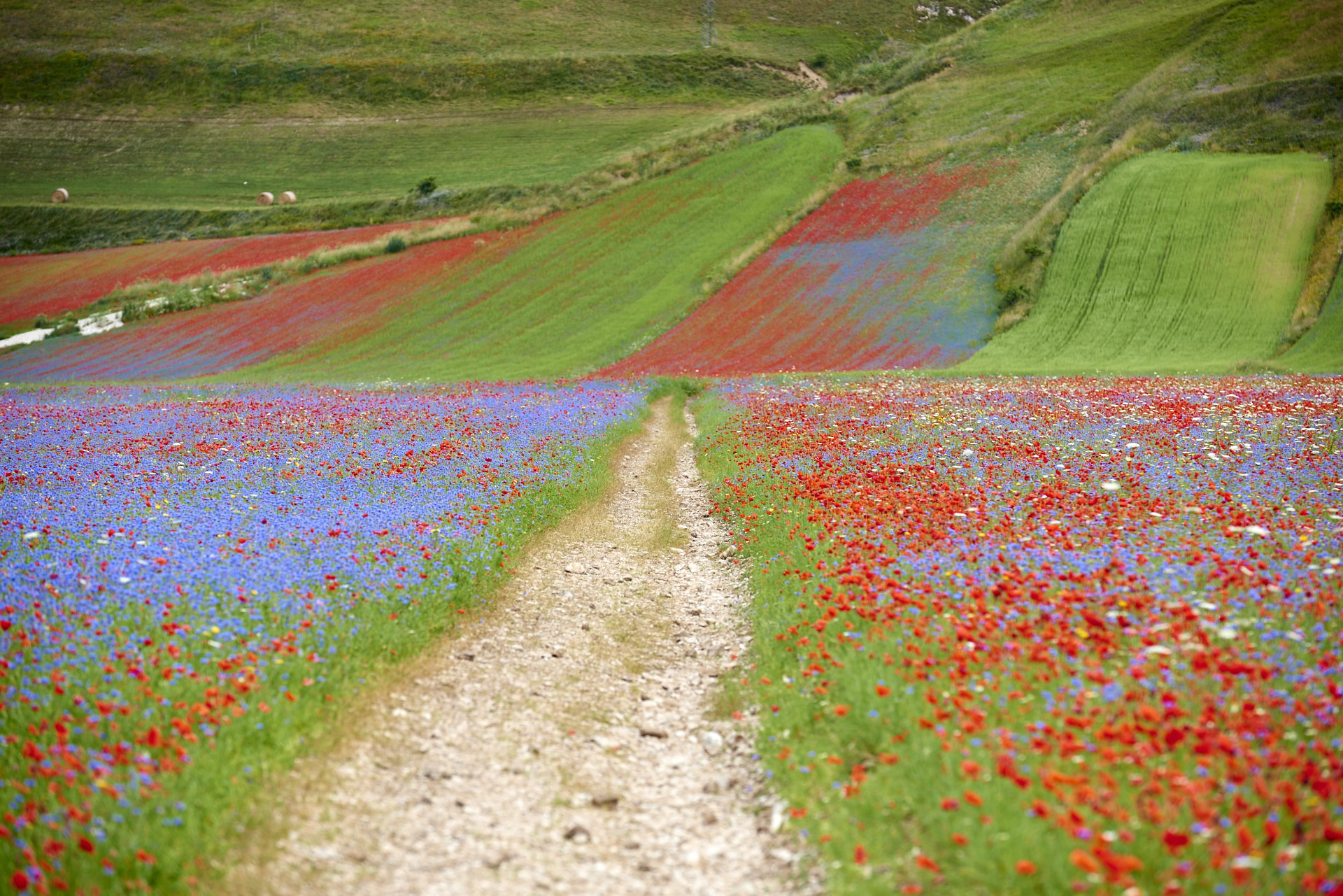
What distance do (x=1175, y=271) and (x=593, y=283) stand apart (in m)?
36.9

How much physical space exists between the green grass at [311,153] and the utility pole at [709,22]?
26.0 metres

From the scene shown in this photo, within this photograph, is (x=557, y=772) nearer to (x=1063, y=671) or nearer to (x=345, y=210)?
(x=1063, y=671)

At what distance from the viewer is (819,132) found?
8369 cm

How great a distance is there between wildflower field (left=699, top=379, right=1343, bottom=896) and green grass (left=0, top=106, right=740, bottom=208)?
77.4 metres

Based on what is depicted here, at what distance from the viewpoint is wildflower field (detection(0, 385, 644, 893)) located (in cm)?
591

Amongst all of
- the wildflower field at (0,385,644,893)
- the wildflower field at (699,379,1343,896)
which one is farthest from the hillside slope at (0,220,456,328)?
the wildflower field at (699,379,1343,896)

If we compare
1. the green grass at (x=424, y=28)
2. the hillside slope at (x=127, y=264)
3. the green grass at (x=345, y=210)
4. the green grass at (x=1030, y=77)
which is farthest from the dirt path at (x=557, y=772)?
the green grass at (x=424, y=28)

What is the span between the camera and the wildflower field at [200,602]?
5906mm

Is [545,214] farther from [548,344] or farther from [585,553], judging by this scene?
[585,553]

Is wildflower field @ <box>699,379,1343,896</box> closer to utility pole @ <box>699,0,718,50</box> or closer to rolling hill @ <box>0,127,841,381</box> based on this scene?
rolling hill @ <box>0,127,841,381</box>

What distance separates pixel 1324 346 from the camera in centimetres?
3641

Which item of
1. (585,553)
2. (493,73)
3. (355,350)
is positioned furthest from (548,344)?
(493,73)

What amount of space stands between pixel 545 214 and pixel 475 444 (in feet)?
192

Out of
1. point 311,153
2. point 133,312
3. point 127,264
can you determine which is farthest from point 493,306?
point 311,153
